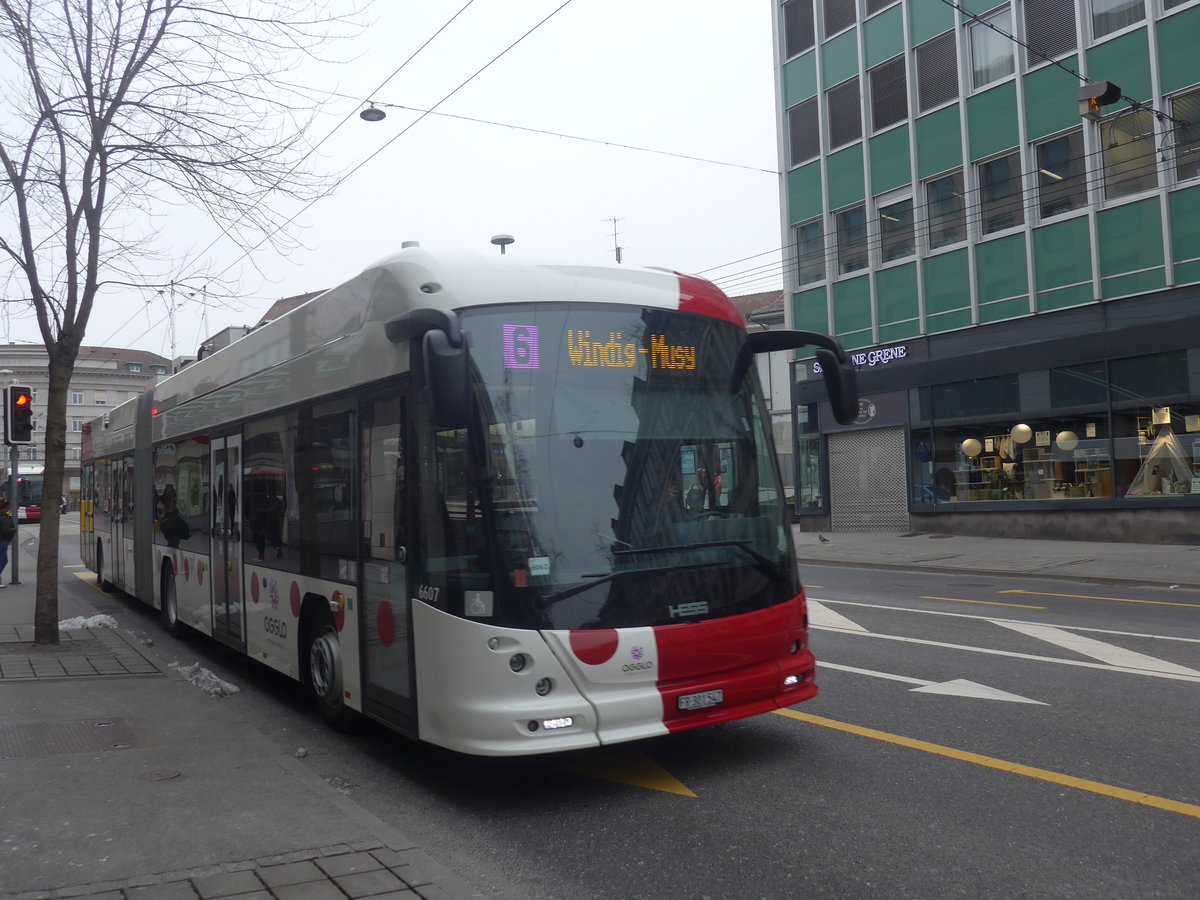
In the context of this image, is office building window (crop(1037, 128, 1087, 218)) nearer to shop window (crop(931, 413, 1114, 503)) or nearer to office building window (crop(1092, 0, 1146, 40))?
office building window (crop(1092, 0, 1146, 40))

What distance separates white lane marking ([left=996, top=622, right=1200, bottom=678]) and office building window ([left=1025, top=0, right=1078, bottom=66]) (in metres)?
15.7

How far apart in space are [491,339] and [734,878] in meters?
2.85

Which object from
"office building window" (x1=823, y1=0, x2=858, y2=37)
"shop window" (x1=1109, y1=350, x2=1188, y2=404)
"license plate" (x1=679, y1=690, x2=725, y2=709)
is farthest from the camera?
"office building window" (x1=823, y1=0, x2=858, y2=37)

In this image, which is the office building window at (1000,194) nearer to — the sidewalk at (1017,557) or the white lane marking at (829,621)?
the sidewalk at (1017,557)

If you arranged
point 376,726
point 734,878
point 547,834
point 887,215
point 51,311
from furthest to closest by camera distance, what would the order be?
point 887,215 → point 51,311 → point 376,726 → point 547,834 → point 734,878

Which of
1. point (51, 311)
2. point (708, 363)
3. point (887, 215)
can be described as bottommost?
point (708, 363)

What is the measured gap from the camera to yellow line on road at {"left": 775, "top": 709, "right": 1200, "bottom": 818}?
5.05 m

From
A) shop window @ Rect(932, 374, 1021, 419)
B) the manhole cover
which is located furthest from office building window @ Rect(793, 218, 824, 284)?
the manhole cover

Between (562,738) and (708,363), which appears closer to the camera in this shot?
(562,738)

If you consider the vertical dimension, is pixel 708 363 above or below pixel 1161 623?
above

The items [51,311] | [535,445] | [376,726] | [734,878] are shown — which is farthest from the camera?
[51,311]

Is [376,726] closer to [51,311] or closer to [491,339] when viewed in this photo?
[491,339]

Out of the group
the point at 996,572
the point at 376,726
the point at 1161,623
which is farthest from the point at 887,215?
the point at 376,726

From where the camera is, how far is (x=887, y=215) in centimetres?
2672
